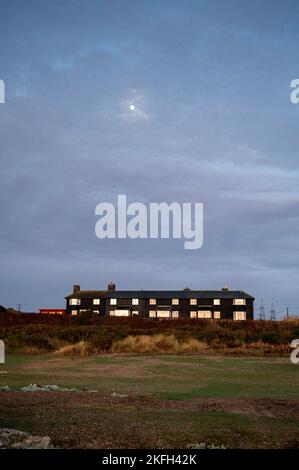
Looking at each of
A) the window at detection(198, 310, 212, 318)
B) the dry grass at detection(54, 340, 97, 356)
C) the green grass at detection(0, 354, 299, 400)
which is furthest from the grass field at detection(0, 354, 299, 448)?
the window at detection(198, 310, 212, 318)

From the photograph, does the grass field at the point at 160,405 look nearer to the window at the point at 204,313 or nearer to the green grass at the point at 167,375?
the green grass at the point at 167,375

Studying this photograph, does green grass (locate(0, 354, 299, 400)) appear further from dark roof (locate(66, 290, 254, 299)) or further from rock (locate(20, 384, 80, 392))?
dark roof (locate(66, 290, 254, 299))

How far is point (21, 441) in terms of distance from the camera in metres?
8.89

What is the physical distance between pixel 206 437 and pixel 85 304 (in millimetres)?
93779

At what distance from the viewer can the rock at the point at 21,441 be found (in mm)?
8555

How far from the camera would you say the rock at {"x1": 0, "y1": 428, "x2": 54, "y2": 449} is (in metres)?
8.55

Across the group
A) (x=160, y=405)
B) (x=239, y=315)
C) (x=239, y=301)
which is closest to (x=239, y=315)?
(x=239, y=315)

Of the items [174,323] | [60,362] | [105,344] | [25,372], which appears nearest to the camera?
[25,372]

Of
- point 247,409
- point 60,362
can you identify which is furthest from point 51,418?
point 60,362

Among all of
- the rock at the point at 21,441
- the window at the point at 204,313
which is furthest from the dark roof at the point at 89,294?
the rock at the point at 21,441

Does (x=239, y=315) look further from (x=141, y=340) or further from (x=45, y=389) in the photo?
(x=45, y=389)

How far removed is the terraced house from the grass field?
72.0 metres

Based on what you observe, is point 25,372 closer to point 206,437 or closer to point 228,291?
point 206,437
